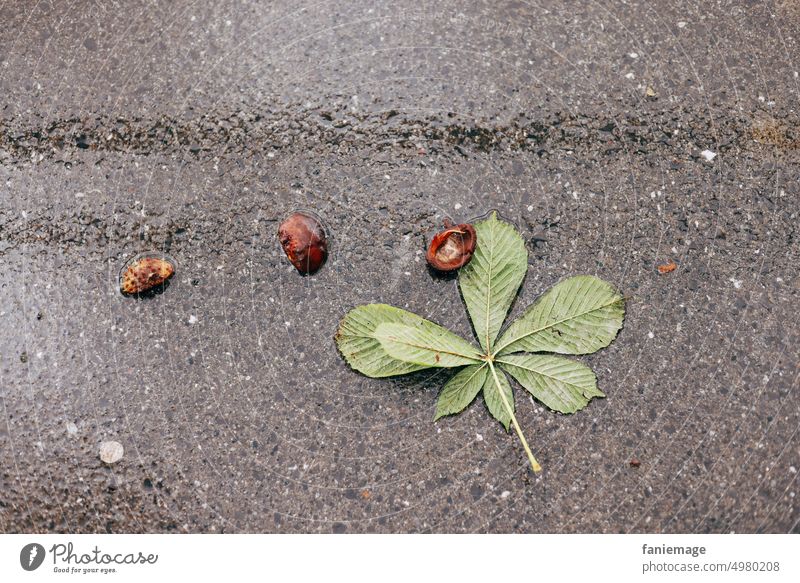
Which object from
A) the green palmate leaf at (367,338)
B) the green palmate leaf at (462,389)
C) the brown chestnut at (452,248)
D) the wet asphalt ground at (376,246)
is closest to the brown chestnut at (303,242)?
the wet asphalt ground at (376,246)

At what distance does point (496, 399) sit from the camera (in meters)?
1.67

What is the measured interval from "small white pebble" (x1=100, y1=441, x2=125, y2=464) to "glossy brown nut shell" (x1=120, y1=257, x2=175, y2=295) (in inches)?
16.7

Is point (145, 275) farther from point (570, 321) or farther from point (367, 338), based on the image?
point (570, 321)

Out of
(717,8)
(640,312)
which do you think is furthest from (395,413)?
(717,8)

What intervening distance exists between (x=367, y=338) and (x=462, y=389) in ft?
0.96

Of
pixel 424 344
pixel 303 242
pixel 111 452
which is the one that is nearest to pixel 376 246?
pixel 303 242

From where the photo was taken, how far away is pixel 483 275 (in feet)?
5.47

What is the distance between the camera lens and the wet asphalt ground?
5.53ft

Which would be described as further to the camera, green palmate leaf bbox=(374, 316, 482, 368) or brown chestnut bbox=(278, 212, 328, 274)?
brown chestnut bbox=(278, 212, 328, 274)

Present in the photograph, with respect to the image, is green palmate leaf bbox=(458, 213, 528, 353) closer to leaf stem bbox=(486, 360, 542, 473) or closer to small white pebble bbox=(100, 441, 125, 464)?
leaf stem bbox=(486, 360, 542, 473)

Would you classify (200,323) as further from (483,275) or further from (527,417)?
(527,417)

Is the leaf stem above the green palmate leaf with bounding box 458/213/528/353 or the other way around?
the other way around

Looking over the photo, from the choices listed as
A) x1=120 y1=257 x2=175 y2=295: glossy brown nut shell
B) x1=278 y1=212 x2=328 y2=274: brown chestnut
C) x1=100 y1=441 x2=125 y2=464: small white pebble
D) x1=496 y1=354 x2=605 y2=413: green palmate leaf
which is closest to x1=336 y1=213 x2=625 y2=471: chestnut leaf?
x1=496 y1=354 x2=605 y2=413: green palmate leaf

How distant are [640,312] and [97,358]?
5.07 feet
